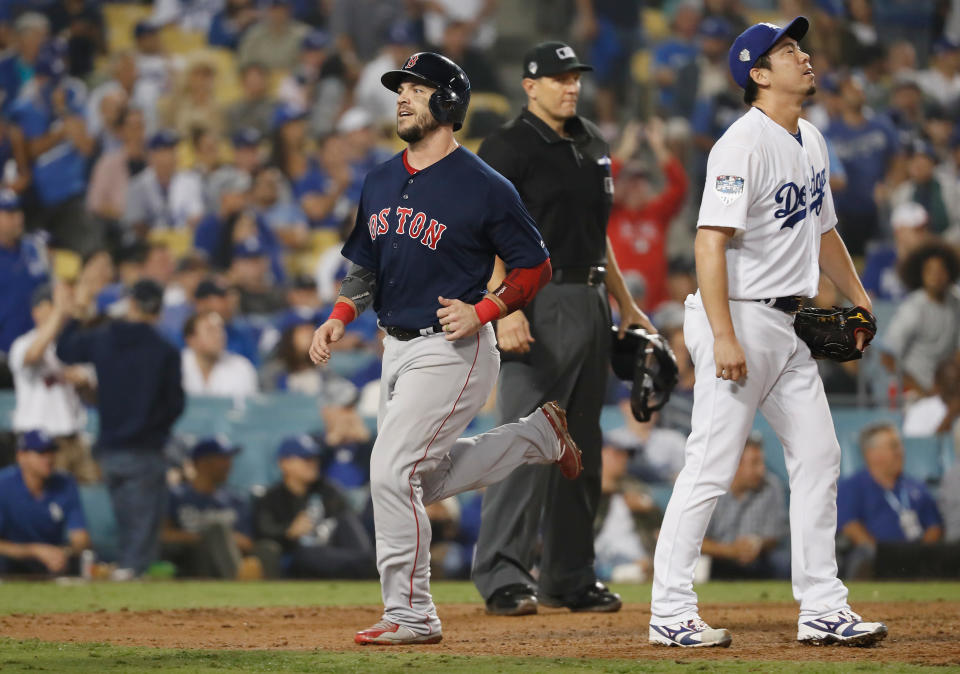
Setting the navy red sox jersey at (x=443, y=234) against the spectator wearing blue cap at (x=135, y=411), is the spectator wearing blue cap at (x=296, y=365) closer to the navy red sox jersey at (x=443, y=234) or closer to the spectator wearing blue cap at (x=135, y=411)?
the spectator wearing blue cap at (x=135, y=411)

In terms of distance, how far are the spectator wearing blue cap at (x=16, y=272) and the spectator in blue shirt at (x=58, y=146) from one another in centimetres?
142

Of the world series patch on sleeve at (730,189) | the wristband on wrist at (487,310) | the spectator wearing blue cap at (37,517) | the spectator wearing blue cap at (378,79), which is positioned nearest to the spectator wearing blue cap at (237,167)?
the spectator wearing blue cap at (378,79)

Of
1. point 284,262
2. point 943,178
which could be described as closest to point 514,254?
point 284,262

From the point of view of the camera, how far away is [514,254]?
4.65 m

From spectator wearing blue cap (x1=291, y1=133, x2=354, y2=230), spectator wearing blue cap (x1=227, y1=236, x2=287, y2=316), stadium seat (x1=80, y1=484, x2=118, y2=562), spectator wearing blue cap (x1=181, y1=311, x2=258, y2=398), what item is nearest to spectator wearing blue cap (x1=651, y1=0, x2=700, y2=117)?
spectator wearing blue cap (x1=291, y1=133, x2=354, y2=230)

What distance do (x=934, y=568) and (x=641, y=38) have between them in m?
7.92

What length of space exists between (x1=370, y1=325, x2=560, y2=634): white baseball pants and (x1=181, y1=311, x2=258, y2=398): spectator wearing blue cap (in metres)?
5.73

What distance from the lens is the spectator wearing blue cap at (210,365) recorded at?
10250 mm

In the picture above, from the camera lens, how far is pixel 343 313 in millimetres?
4730

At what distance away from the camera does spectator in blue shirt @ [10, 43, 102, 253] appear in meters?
12.6

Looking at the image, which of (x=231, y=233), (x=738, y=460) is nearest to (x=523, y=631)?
(x=738, y=460)

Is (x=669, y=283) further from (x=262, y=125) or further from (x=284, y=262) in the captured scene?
(x=262, y=125)

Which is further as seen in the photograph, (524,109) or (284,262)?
(284,262)

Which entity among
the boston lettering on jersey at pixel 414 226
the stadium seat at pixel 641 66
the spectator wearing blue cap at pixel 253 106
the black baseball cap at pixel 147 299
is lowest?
the boston lettering on jersey at pixel 414 226
